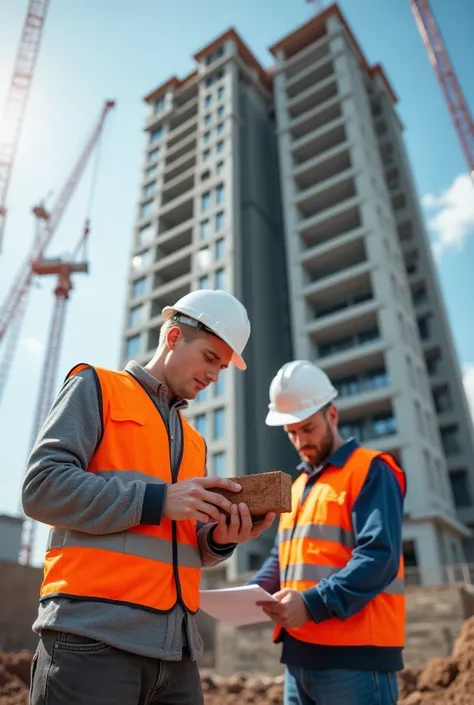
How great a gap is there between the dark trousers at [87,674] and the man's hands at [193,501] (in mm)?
401

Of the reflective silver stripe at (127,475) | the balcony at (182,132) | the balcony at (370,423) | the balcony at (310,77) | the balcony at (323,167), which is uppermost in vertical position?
the balcony at (310,77)

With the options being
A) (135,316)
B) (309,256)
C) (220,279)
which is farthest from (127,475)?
(135,316)

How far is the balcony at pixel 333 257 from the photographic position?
93.2 ft

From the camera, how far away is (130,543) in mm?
1611

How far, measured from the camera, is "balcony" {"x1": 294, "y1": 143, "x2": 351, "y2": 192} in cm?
3103

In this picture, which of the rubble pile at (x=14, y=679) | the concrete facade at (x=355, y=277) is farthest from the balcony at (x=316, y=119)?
the rubble pile at (x=14, y=679)

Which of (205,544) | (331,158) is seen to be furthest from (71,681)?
(331,158)

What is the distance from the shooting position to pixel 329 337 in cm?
2862

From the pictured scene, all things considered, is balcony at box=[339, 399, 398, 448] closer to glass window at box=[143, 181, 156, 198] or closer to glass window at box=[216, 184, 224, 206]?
A: glass window at box=[216, 184, 224, 206]

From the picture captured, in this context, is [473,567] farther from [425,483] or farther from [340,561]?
[340,561]

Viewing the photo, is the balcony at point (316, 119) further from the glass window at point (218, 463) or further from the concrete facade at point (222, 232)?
the glass window at point (218, 463)

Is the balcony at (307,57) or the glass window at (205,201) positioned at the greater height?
the balcony at (307,57)

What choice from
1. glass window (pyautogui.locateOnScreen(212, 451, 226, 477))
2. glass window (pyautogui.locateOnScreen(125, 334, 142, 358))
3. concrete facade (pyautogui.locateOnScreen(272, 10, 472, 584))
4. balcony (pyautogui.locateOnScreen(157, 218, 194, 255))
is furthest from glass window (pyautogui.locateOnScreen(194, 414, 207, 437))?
balcony (pyautogui.locateOnScreen(157, 218, 194, 255))

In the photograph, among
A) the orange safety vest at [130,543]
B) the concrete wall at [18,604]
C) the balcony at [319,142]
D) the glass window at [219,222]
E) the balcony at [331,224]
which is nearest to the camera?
the orange safety vest at [130,543]
